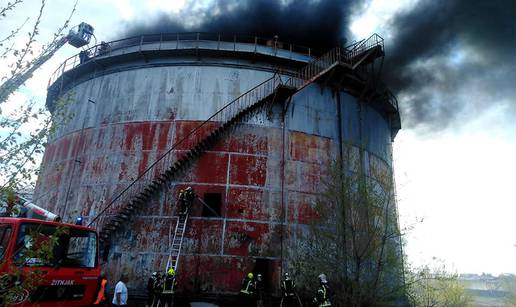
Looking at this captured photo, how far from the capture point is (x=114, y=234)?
15000 mm

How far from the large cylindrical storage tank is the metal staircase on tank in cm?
28

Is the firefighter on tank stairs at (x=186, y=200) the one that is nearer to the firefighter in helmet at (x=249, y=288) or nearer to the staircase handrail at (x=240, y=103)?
the staircase handrail at (x=240, y=103)

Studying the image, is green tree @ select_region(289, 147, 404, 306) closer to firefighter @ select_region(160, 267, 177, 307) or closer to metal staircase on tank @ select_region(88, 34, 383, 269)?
metal staircase on tank @ select_region(88, 34, 383, 269)

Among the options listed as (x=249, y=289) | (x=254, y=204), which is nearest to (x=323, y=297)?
(x=249, y=289)

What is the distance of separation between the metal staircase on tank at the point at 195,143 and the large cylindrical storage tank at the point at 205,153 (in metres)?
0.28

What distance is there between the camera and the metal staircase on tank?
15125mm

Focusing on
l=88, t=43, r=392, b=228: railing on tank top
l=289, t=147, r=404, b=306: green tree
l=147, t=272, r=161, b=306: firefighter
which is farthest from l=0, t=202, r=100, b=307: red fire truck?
l=289, t=147, r=404, b=306: green tree

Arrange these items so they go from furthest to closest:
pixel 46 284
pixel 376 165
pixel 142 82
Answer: pixel 376 165
pixel 142 82
pixel 46 284

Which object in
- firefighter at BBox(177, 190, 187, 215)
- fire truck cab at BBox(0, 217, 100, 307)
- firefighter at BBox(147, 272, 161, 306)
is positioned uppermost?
firefighter at BBox(177, 190, 187, 215)

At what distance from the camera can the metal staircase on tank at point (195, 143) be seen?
595 inches

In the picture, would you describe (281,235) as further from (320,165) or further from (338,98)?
(338,98)

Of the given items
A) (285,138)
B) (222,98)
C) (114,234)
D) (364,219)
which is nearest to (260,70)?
(222,98)

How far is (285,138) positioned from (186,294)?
8445 mm

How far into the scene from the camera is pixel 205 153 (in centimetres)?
1606
